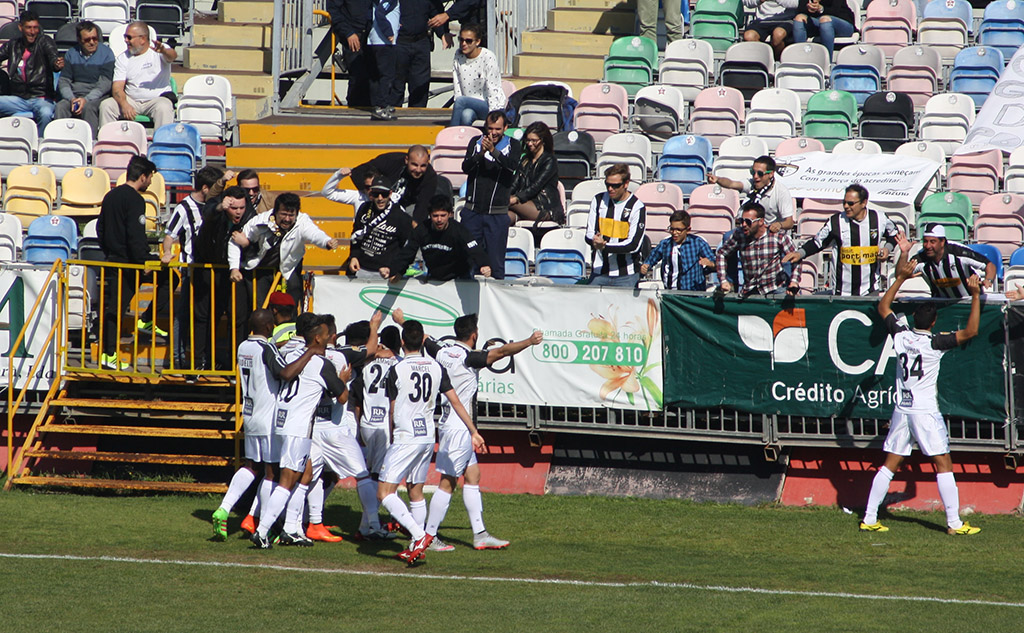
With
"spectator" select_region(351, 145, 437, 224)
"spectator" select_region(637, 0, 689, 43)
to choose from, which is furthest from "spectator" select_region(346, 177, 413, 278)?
"spectator" select_region(637, 0, 689, 43)

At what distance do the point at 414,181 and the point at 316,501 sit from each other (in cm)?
404

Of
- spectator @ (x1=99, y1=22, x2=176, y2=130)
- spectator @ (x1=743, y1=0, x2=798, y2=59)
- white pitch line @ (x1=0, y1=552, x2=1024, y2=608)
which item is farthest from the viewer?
spectator @ (x1=743, y1=0, x2=798, y2=59)

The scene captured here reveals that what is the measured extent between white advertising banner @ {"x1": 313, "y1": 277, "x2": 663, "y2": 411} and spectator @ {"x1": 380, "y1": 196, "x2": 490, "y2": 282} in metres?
0.16

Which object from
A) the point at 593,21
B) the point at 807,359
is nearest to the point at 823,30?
the point at 593,21

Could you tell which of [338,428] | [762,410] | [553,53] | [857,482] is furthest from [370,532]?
[553,53]

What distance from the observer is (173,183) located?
54.4ft

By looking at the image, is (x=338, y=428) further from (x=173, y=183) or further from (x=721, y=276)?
(x=173, y=183)

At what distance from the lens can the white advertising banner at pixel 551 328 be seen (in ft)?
41.8

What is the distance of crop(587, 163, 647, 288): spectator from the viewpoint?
13047mm

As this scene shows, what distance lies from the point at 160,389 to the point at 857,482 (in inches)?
276

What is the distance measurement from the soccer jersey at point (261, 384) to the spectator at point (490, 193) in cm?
322

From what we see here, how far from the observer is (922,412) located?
1166 centimetres

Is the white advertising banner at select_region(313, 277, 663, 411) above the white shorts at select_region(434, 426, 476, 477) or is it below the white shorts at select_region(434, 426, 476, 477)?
above

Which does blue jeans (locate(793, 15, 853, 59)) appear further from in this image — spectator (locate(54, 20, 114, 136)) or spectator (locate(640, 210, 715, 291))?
spectator (locate(54, 20, 114, 136))
